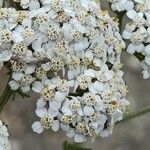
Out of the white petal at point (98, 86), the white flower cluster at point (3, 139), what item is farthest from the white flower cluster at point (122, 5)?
the white flower cluster at point (3, 139)

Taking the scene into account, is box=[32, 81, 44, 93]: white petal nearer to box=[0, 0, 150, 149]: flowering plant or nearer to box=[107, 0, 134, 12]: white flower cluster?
box=[0, 0, 150, 149]: flowering plant

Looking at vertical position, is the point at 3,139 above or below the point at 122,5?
below

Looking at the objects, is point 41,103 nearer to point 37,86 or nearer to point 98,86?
point 37,86

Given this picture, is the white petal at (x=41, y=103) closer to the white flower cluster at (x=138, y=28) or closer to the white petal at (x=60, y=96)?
the white petal at (x=60, y=96)

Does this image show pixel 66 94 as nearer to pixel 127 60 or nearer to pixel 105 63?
pixel 105 63

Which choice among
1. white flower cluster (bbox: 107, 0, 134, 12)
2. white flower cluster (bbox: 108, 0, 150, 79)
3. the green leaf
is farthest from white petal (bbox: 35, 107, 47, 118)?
white flower cluster (bbox: 107, 0, 134, 12)

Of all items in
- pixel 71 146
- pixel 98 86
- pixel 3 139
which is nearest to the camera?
pixel 3 139

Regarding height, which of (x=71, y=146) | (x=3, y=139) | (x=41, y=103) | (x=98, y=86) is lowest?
(x=71, y=146)

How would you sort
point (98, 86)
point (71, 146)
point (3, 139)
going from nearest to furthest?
point (3, 139)
point (98, 86)
point (71, 146)

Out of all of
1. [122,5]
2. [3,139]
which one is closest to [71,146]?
[3,139]
